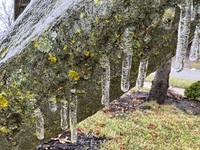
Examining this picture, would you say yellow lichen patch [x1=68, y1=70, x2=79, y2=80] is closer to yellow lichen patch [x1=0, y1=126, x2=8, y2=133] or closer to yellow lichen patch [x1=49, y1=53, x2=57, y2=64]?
yellow lichen patch [x1=49, y1=53, x2=57, y2=64]

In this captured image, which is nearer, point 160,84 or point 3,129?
point 3,129

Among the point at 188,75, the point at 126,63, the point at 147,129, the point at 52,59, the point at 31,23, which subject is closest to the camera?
the point at 52,59

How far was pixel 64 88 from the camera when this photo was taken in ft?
3.20

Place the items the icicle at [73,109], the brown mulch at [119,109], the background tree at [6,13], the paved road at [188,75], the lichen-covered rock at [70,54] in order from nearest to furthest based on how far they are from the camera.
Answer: the lichen-covered rock at [70,54]
the icicle at [73,109]
the brown mulch at [119,109]
the background tree at [6,13]
the paved road at [188,75]

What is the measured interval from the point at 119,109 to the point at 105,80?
5.00 metres

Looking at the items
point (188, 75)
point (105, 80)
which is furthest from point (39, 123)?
point (188, 75)

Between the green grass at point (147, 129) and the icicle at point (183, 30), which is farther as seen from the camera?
the green grass at point (147, 129)

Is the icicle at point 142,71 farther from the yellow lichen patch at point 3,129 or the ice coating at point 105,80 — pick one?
the yellow lichen patch at point 3,129

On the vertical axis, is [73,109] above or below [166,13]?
below

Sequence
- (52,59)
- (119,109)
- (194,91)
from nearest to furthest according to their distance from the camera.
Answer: (52,59), (119,109), (194,91)

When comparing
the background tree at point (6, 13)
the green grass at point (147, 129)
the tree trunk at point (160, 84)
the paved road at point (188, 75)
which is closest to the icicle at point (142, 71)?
the green grass at point (147, 129)

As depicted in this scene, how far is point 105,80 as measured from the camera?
1.03 metres

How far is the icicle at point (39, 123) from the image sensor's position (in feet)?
3.19

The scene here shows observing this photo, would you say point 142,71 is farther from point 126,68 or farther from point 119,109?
point 119,109
